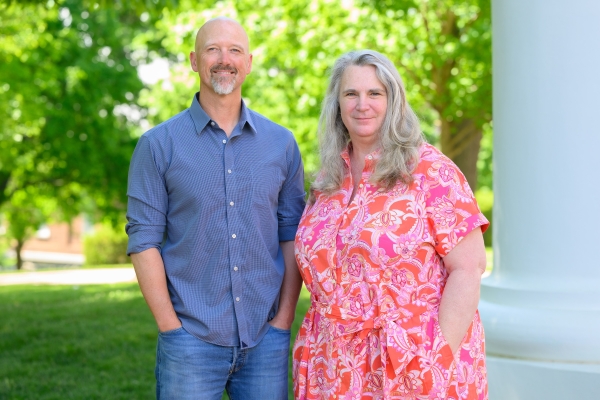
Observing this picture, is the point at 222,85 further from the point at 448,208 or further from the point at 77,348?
the point at 77,348

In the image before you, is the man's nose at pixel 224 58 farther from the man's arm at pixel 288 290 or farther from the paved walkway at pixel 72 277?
the paved walkway at pixel 72 277

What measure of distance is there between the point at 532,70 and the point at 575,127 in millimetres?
368

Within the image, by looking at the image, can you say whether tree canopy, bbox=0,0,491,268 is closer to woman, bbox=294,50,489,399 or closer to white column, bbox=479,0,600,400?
woman, bbox=294,50,489,399

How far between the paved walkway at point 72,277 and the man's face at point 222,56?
11224mm

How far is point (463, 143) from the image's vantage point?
1332 centimetres

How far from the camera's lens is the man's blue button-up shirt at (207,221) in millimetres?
2926

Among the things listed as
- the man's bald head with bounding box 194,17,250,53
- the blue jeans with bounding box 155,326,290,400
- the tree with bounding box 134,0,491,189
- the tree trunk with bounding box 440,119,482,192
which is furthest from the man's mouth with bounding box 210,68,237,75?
the tree trunk with bounding box 440,119,482,192

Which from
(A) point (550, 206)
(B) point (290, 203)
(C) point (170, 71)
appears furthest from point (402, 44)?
(B) point (290, 203)

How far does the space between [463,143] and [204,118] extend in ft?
35.6

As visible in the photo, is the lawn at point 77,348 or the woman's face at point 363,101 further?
the lawn at point 77,348

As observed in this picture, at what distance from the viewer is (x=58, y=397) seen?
5242 millimetres

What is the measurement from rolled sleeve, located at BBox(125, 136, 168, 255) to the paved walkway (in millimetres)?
11117

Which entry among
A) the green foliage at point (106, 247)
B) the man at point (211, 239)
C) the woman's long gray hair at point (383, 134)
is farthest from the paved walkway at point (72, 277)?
the woman's long gray hair at point (383, 134)

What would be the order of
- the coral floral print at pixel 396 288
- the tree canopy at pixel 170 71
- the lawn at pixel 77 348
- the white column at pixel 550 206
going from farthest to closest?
the tree canopy at pixel 170 71 → the lawn at pixel 77 348 → the white column at pixel 550 206 → the coral floral print at pixel 396 288
